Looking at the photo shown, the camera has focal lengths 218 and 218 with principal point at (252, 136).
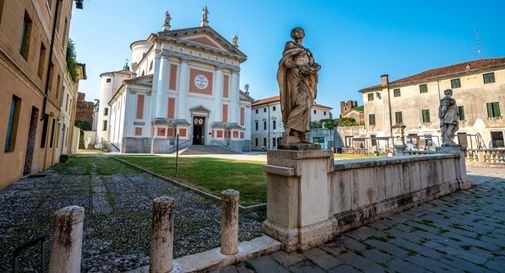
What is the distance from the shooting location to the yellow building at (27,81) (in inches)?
216

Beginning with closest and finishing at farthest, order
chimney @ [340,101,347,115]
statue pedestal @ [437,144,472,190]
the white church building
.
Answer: statue pedestal @ [437,144,472,190]
the white church building
chimney @ [340,101,347,115]

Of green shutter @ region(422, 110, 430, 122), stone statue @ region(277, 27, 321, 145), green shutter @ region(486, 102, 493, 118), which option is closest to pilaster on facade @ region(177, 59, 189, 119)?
stone statue @ region(277, 27, 321, 145)

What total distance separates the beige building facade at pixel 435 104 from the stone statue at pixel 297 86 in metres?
24.8

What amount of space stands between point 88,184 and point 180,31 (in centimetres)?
2720

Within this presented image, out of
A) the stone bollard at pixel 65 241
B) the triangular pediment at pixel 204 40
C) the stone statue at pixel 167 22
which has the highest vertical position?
the stone statue at pixel 167 22

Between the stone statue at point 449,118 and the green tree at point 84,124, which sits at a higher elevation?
the green tree at point 84,124

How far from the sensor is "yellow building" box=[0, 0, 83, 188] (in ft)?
18.0

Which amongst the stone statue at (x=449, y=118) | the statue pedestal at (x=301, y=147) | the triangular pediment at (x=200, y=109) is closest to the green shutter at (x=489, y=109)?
the stone statue at (x=449, y=118)

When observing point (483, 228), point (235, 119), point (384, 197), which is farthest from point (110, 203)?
point (235, 119)

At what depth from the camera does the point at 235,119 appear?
1275 inches

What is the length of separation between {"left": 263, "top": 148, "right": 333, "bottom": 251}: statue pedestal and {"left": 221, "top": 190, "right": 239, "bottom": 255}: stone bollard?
72cm

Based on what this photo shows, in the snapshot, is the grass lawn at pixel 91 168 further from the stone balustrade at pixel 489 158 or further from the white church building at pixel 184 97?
the stone balustrade at pixel 489 158

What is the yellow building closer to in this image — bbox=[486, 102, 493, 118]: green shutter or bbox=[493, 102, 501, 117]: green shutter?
bbox=[486, 102, 493, 118]: green shutter

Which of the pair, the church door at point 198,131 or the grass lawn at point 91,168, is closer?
the grass lawn at point 91,168
